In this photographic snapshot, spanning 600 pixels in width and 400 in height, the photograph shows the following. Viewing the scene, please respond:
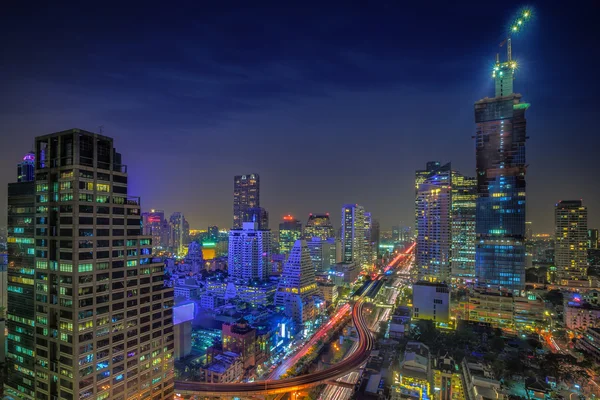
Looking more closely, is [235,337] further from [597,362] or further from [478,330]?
[597,362]

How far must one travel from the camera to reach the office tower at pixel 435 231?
7294cm

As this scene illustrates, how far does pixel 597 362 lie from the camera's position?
34.6m

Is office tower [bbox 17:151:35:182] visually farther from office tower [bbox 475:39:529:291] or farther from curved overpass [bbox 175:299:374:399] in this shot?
office tower [bbox 475:39:529:291]

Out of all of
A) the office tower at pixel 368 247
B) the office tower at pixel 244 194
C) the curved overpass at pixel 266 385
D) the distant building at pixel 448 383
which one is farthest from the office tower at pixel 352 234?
the distant building at pixel 448 383

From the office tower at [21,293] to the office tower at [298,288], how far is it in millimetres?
36935

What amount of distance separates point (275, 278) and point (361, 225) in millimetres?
51562

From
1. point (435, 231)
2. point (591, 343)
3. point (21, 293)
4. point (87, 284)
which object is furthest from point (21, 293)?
point (435, 231)

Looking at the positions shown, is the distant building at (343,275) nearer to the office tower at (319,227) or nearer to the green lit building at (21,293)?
the office tower at (319,227)

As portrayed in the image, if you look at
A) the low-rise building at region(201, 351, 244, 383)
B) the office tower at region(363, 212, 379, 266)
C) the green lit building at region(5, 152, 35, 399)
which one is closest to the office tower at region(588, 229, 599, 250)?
the office tower at region(363, 212, 379, 266)

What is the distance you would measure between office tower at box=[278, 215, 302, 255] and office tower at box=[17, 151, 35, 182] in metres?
110

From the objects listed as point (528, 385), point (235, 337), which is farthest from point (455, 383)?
point (235, 337)

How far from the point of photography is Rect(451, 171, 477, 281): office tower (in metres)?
71.2

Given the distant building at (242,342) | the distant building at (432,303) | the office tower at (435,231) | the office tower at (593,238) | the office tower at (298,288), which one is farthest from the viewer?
the office tower at (593,238)

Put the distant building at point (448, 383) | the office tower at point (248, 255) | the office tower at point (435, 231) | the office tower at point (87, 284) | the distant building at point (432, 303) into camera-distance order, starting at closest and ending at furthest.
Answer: the office tower at point (87, 284), the distant building at point (448, 383), the distant building at point (432, 303), the office tower at point (435, 231), the office tower at point (248, 255)
